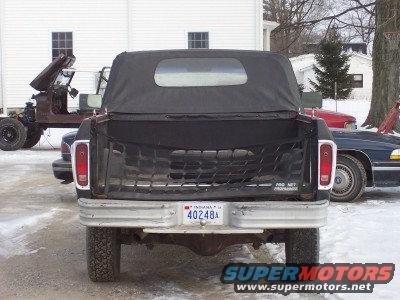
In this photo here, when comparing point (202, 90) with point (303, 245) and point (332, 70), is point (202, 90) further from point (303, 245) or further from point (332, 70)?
point (332, 70)

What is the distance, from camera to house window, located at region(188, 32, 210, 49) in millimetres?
24000

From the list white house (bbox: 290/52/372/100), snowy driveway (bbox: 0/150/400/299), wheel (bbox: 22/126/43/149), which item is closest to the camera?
snowy driveway (bbox: 0/150/400/299)

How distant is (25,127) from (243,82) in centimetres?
1209

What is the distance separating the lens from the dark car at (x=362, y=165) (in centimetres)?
833

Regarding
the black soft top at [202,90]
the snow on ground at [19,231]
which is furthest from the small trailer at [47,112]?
the black soft top at [202,90]

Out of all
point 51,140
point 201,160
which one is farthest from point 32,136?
point 201,160

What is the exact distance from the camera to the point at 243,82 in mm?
5898

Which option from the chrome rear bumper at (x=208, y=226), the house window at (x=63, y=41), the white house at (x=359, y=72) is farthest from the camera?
the white house at (x=359, y=72)

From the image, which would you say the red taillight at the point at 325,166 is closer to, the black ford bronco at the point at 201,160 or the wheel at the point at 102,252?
the black ford bronco at the point at 201,160

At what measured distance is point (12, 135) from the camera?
16.7 m

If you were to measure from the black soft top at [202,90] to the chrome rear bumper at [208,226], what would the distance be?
4.07ft

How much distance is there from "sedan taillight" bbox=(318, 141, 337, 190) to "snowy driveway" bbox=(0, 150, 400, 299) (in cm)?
87

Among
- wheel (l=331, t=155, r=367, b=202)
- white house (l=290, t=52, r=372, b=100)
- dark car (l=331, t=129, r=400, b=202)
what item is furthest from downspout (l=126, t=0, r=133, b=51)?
white house (l=290, t=52, r=372, b=100)

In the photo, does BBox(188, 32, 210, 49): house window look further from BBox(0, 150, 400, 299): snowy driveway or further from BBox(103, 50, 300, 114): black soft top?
BBox(103, 50, 300, 114): black soft top
